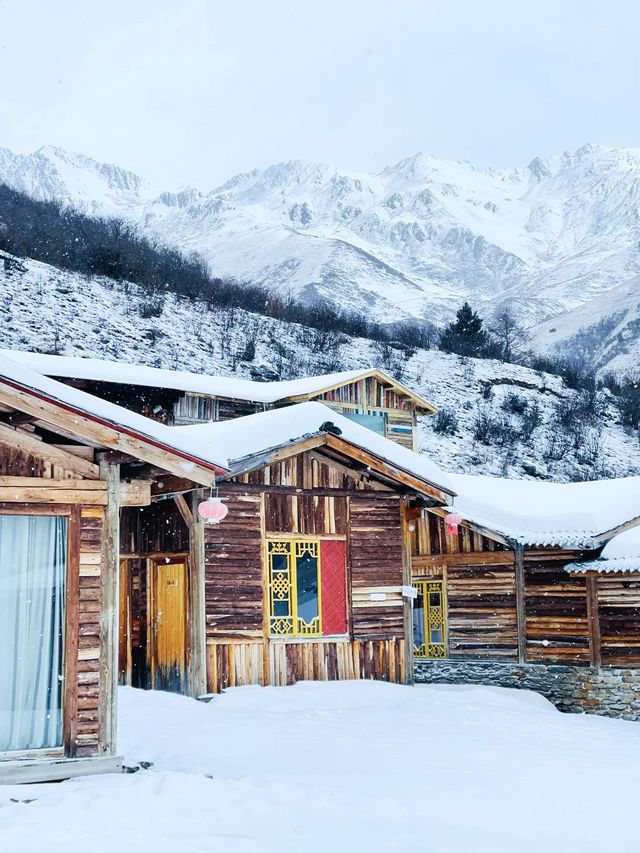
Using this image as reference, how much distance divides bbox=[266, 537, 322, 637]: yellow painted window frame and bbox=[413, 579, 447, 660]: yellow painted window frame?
17.8 ft

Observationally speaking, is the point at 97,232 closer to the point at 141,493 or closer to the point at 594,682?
the point at 594,682

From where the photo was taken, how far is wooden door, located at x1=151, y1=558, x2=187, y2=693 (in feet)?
49.5

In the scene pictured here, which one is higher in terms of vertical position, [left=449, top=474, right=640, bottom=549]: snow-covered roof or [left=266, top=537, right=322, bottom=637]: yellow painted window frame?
[left=449, top=474, right=640, bottom=549]: snow-covered roof

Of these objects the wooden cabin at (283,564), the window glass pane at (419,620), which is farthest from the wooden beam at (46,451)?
the window glass pane at (419,620)

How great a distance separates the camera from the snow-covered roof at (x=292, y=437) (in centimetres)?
1490

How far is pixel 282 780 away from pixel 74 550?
2.87 metres

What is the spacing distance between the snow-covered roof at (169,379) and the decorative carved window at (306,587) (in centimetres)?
887

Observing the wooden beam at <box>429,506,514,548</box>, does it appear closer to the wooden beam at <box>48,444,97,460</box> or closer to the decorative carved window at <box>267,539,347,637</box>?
the decorative carved window at <box>267,539,347,637</box>

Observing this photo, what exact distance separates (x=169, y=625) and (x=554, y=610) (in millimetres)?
7562

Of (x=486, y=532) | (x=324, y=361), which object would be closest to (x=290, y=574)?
(x=486, y=532)

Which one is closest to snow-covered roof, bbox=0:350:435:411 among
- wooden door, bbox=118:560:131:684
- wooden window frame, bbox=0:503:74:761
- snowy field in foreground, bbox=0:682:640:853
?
wooden door, bbox=118:560:131:684

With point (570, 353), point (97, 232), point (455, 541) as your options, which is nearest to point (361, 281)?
point (570, 353)

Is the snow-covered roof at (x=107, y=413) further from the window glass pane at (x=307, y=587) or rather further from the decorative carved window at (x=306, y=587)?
the window glass pane at (x=307, y=587)

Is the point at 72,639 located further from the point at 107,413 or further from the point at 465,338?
the point at 465,338
